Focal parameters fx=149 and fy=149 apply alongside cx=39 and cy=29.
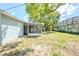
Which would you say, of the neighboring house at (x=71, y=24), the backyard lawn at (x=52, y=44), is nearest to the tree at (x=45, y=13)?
the neighboring house at (x=71, y=24)

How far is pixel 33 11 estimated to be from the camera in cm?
696

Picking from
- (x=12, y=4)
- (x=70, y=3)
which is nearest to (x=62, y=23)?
(x=70, y=3)

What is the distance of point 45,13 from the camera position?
23.0 feet

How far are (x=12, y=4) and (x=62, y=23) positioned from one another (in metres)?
2.52

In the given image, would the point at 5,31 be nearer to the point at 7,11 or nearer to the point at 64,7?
the point at 7,11

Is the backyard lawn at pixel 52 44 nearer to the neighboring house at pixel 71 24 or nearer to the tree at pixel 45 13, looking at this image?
the neighboring house at pixel 71 24

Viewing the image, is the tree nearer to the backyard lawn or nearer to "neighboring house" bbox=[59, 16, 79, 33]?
"neighboring house" bbox=[59, 16, 79, 33]

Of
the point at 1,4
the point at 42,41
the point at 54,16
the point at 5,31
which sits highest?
the point at 1,4

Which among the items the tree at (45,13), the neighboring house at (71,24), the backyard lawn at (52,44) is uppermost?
the tree at (45,13)

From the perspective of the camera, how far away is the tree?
6696mm

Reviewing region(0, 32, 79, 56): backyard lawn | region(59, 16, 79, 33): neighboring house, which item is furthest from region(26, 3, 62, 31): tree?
region(0, 32, 79, 56): backyard lawn

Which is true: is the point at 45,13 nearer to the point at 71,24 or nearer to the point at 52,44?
the point at 71,24

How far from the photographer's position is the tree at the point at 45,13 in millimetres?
6696

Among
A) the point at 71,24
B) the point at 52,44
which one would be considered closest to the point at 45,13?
the point at 71,24
